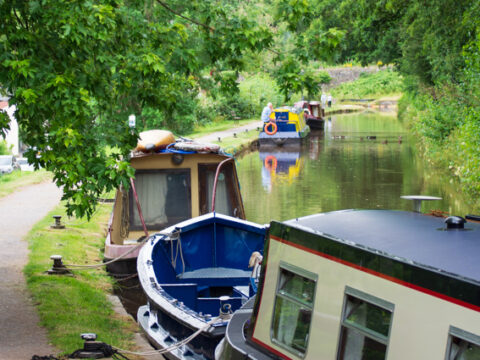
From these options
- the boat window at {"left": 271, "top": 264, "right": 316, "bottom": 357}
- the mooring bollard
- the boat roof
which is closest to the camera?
the boat roof

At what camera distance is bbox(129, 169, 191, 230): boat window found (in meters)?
14.4

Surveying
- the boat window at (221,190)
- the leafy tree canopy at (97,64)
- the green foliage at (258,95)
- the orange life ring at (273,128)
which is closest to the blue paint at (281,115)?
the orange life ring at (273,128)

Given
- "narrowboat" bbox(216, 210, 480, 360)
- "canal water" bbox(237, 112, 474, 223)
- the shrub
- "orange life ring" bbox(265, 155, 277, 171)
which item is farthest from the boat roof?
the shrub

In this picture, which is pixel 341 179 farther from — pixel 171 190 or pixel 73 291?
pixel 73 291

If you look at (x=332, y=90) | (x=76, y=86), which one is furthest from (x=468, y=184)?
(x=332, y=90)

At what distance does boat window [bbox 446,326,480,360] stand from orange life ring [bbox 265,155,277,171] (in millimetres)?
24351

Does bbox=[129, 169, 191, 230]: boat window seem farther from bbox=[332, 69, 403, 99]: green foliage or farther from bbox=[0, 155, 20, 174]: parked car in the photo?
bbox=[332, 69, 403, 99]: green foliage

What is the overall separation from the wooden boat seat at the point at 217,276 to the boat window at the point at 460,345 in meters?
6.47

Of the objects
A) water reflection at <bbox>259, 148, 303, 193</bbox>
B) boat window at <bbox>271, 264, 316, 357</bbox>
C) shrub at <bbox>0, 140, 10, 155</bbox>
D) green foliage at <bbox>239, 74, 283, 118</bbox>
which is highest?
green foliage at <bbox>239, 74, 283, 118</bbox>

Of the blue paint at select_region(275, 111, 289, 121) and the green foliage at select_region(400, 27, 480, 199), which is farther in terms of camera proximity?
the blue paint at select_region(275, 111, 289, 121)

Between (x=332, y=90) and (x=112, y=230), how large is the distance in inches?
2769

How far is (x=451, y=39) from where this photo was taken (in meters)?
21.5

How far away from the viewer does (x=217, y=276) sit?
36.7ft

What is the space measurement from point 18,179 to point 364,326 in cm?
2050
